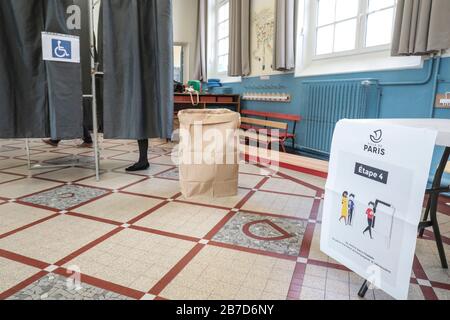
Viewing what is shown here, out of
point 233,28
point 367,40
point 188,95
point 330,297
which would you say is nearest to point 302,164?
point 367,40

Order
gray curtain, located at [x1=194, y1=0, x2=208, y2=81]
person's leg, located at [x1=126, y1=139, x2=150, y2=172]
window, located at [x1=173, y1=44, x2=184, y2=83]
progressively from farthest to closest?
window, located at [x1=173, y1=44, x2=184, y2=83] → gray curtain, located at [x1=194, y1=0, x2=208, y2=81] → person's leg, located at [x1=126, y1=139, x2=150, y2=172]

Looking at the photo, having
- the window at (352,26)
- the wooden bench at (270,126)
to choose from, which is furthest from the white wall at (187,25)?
the window at (352,26)

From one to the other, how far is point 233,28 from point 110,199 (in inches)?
162

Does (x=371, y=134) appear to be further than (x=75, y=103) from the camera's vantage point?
No

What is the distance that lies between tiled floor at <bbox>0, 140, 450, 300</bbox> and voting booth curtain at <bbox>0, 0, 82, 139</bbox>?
465 millimetres

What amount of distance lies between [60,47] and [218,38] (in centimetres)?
467

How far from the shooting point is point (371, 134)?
44.2 inches

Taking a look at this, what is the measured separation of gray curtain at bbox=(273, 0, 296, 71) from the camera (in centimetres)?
403

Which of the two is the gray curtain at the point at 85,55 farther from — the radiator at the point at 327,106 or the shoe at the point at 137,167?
the radiator at the point at 327,106

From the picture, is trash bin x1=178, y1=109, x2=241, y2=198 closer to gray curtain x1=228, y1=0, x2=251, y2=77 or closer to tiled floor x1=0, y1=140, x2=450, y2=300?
tiled floor x1=0, y1=140, x2=450, y2=300

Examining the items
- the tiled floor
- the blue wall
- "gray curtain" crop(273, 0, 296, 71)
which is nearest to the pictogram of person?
the tiled floor

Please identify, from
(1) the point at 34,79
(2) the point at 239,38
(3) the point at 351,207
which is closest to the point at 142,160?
(1) the point at 34,79

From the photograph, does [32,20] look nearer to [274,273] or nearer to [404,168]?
[274,273]

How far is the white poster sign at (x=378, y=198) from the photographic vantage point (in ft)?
3.22
